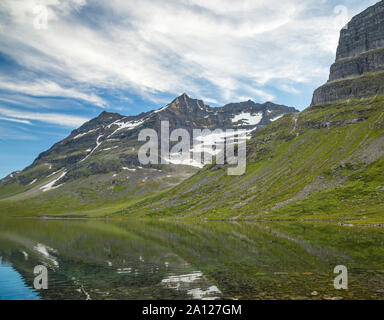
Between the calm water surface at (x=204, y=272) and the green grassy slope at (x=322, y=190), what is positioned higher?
the green grassy slope at (x=322, y=190)

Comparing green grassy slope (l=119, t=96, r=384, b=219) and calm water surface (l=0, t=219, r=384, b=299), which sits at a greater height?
green grassy slope (l=119, t=96, r=384, b=219)

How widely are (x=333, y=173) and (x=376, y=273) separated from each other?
147 metres

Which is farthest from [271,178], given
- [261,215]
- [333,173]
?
[261,215]

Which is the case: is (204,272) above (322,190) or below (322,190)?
below

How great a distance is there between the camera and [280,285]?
29.3 metres

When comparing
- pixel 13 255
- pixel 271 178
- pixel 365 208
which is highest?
pixel 271 178

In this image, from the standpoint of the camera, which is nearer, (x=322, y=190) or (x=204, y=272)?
(x=204, y=272)

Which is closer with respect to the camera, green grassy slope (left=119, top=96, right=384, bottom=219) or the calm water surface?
the calm water surface

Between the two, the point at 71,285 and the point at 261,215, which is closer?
the point at 71,285

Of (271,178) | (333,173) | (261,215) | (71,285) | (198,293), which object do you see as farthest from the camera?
(271,178)

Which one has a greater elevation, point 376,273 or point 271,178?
point 271,178

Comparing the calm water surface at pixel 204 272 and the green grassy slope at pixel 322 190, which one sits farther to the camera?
the green grassy slope at pixel 322 190

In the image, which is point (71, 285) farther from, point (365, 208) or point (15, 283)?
point (365, 208)

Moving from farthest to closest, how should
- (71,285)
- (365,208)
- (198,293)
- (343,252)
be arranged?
(365,208) → (343,252) → (71,285) → (198,293)
